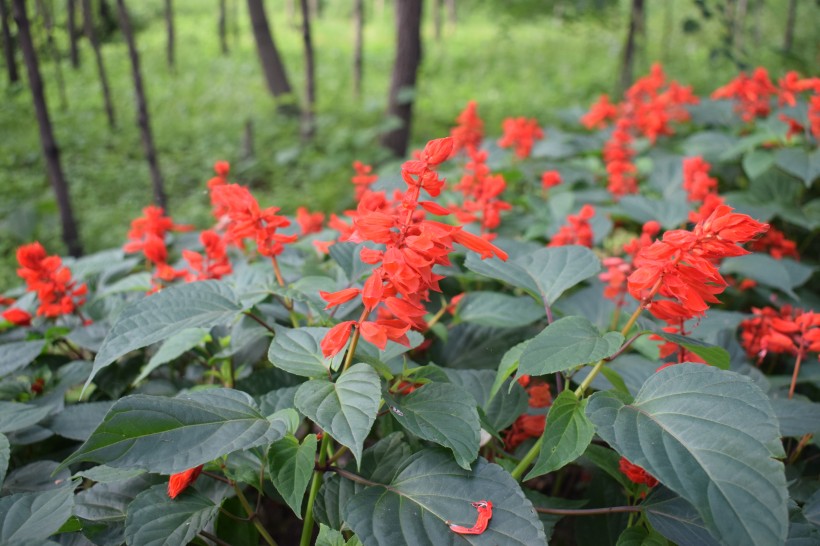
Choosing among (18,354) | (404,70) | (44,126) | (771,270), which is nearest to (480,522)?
(18,354)

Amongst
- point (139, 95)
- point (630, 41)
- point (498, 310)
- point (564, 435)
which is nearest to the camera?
point (564, 435)

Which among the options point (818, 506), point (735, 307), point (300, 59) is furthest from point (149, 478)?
point (300, 59)

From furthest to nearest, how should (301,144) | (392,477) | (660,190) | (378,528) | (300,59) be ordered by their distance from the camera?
(300,59)
(301,144)
(660,190)
(392,477)
(378,528)

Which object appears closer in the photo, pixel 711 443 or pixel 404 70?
pixel 711 443

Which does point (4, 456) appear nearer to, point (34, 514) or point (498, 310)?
point (34, 514)

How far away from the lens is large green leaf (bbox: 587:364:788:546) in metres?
0.76

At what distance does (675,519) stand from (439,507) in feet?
1.26

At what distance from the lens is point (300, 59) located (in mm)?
11156

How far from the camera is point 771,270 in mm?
1945

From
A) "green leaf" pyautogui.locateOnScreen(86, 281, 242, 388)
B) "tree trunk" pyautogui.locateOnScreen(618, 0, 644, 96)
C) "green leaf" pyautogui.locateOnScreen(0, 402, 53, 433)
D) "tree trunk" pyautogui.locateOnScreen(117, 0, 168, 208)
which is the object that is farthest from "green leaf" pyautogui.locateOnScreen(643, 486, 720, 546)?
"tree trunk" pyautogui.locateOnScreen(618, 0, 644, 96)

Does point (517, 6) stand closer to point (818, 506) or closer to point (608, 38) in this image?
point (608, 38)

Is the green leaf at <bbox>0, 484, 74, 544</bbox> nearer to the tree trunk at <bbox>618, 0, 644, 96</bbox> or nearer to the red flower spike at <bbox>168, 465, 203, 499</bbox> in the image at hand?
the red flower spike at <bbox>168, 465, 203, 499</bbox>

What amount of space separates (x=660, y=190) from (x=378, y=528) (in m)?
2.21

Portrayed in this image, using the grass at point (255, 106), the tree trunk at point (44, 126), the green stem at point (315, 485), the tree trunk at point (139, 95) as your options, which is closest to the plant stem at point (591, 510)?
the green stem at point (315, 485)
